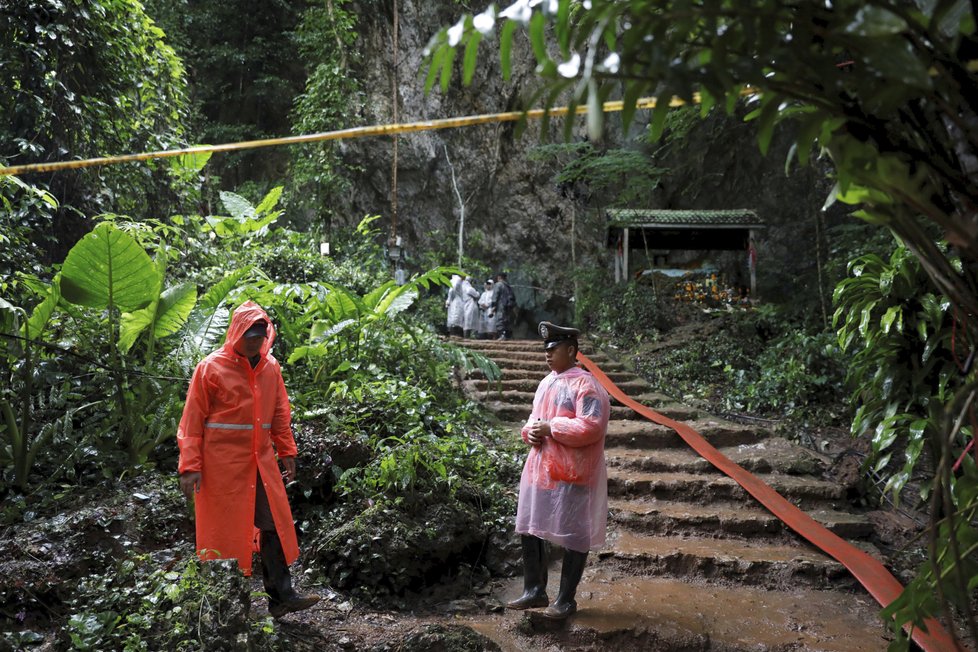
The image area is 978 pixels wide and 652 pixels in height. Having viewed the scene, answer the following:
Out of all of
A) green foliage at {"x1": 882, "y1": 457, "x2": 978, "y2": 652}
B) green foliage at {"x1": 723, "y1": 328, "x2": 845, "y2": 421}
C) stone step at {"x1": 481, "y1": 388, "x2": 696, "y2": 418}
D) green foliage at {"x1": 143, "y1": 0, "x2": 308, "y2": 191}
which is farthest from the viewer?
green foliage at {"x1": 143, "y1": 0, "x2": 308, "y2": 191}

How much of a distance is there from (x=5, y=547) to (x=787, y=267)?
17134 mm

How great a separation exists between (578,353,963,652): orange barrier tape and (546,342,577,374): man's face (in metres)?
2.14

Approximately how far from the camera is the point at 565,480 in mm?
3598

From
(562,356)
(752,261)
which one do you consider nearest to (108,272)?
(562,356)

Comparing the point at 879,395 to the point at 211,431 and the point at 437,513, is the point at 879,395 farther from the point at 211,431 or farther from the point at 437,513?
the point at 211,431

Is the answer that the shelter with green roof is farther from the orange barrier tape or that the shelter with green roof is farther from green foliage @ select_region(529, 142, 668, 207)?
the orange barrier tape

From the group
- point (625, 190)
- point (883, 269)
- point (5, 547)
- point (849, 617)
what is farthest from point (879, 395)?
point (625, 190)

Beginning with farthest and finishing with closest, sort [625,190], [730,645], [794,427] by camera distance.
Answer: [625,190] < [794,427] < [730,645]

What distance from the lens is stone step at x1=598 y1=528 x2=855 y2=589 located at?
14.9 feet

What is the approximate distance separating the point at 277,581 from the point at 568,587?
62.6 inches

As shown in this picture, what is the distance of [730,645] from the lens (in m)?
3.61

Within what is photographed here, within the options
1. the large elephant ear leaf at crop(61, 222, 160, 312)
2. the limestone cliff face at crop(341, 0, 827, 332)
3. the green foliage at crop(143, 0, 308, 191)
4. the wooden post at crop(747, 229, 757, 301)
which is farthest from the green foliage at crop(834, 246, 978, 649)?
the green foliage at crop(143, 0, 308, 191)

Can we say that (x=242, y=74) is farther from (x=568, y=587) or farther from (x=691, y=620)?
(x=691, y=620)

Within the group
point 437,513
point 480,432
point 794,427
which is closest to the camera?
point 437,513
